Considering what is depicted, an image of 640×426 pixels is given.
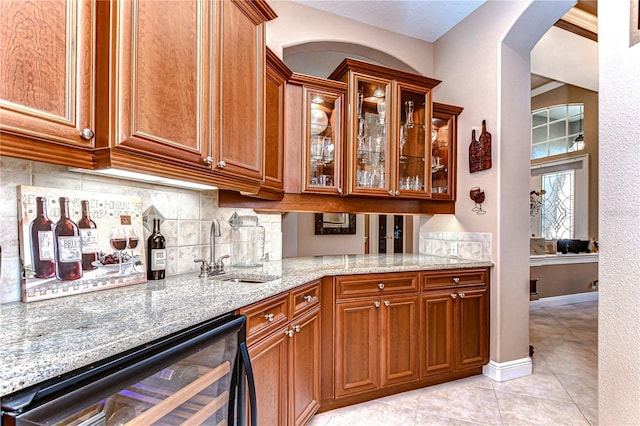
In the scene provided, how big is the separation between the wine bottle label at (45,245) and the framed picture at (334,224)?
3.64 metres

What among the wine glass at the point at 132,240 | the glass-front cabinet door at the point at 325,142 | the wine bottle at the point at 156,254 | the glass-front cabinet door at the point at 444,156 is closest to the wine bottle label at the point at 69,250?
the wine glass at the point at 132,240

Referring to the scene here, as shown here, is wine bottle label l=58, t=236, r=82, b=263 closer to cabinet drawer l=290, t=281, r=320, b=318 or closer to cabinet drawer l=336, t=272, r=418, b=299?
cabinet drawer l=290, t=281, r=320, b=318

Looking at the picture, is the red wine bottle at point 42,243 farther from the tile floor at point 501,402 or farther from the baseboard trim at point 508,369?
the baseboard trim at point 508,369

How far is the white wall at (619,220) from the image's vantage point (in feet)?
4.83

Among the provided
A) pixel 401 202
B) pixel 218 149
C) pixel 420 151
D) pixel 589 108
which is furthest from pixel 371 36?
pixel 589 108

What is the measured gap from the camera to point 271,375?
150 centimetres

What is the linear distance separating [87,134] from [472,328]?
269 centimetres

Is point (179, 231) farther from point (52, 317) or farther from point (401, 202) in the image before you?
point (401, 202)

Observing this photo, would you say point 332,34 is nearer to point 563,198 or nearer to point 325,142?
point 325,142

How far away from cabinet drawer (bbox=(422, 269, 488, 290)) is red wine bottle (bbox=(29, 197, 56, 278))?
2.12 meters

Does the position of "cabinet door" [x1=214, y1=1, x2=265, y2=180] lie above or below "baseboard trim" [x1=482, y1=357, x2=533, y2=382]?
above

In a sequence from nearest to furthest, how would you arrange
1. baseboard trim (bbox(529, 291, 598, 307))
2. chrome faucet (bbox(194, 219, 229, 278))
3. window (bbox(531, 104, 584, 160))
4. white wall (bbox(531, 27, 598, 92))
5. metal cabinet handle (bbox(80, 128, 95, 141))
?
metal cabinet handle (bbox(80, 128, 95, 141))
chrome faucet (bbox(194, 219, 229, 278))
white wall (bbox(531, 27, 598, 92))
baseboard trim (bbox(529, 291, 598, 307))
window (bbox(531, 104, 584, 160))

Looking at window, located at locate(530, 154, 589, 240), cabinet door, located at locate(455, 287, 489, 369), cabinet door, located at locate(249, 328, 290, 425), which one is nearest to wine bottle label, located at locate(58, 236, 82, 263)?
cabinet door, located at locate(249, 328, 290, 425)

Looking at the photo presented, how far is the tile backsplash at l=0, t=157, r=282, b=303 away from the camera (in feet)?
3.74
